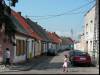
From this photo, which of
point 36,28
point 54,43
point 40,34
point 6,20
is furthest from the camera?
point 54,43

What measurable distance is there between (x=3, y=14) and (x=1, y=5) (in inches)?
28.6

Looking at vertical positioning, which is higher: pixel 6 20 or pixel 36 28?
pixel 36 28

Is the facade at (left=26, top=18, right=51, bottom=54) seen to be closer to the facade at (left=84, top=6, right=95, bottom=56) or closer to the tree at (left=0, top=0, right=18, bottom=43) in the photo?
the facade at (left=84, top=6, right=95, bottom=56)

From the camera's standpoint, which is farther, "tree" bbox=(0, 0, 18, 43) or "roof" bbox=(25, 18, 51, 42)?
"roof" bbox=(25, 18, 51, 42)

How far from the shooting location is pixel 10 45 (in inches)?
1147

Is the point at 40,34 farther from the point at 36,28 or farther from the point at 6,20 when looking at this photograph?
the point at 6,20

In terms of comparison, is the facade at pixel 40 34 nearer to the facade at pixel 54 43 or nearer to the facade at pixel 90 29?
the facade at pixel 54 43

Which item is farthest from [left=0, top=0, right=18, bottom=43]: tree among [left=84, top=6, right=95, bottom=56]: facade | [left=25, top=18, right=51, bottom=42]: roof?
[left=25, top=18, right=51, bottom=42]: roof

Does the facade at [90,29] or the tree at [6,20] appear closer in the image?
the tree at [6,20]

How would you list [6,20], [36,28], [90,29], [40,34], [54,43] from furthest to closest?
[54,43]
[36,28]
[40,34]
[90,29]
[6,20]

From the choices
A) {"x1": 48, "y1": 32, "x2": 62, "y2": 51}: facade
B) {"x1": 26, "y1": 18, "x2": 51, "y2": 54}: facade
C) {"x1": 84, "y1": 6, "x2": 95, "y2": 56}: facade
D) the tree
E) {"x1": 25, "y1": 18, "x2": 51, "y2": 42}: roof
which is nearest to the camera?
the tree

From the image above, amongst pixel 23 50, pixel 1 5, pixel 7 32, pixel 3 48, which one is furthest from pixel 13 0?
pixel 23 50

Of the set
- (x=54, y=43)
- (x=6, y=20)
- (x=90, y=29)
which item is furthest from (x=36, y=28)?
(x=6, y=20)

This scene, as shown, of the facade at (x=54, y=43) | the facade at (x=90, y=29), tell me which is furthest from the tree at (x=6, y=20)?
the facade at (x=54, y=43)
